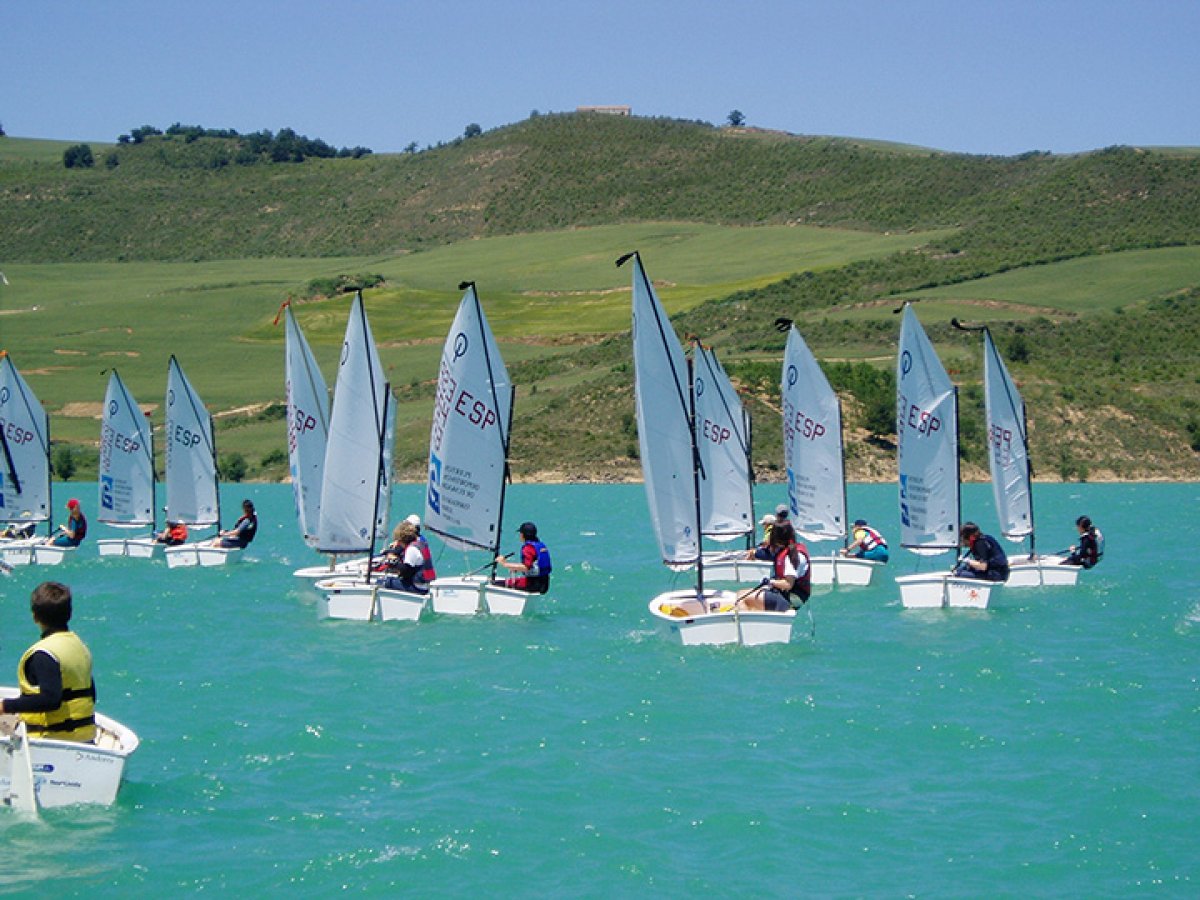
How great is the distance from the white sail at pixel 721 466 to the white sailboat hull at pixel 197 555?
11.4 meters

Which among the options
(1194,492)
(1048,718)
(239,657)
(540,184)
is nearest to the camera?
(1048,718)

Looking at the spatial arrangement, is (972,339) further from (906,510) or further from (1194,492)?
(906,510)

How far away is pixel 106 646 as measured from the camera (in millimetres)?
25328

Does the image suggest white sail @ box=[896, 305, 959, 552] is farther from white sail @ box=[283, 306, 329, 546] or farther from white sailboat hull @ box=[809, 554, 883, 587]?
white sail @ box=[283, 306, 329, 546]

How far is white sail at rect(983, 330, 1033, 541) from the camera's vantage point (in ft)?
109

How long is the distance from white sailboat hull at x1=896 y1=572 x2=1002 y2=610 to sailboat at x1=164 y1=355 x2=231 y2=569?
18.0m

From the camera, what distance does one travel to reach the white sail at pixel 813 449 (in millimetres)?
35938

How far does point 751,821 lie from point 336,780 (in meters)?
4.42

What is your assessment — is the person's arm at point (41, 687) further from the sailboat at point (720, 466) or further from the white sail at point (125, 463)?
the white sail at point (125, 463)

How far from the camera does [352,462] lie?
30.1 metres

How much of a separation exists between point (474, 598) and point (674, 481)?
14.5 ft

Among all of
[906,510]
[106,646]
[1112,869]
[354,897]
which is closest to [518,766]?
[354,897]

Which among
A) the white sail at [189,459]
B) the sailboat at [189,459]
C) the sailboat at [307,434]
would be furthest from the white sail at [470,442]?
the white sail at [189,459]

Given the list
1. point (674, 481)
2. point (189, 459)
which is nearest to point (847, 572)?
point (674, 481)
